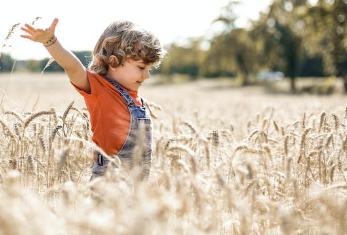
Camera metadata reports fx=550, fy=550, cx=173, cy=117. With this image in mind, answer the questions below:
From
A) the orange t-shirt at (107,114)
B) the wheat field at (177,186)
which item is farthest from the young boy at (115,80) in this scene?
the wheat field at (177,186)

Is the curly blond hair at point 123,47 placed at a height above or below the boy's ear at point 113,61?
above

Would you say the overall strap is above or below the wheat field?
above

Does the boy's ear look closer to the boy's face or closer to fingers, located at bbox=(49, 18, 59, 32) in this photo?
the boy's face

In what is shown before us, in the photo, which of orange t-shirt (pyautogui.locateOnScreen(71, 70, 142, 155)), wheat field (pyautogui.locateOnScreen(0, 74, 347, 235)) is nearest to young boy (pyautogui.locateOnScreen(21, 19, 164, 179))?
orange t-shirt (pyautogui.locateOnScreen(71, 70, 142, 155))

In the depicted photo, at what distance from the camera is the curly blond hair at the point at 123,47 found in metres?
3.70

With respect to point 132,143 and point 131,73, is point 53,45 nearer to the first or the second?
point 131,73

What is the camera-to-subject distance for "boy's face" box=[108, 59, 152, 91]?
3.73 meters

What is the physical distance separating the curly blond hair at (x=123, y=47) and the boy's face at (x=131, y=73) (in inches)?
1.3

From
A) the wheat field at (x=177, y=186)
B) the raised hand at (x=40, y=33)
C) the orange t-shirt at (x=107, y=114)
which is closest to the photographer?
the wheat field at (x=177, y=186)

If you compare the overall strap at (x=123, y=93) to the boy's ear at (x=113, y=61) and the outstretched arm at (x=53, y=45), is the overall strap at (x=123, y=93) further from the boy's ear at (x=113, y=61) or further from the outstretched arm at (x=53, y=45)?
the outstretched arm at (x=53, y=45)

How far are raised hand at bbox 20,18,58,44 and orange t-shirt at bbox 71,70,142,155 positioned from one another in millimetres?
392

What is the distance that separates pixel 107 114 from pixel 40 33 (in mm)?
664

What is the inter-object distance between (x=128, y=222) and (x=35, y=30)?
2.03 metres

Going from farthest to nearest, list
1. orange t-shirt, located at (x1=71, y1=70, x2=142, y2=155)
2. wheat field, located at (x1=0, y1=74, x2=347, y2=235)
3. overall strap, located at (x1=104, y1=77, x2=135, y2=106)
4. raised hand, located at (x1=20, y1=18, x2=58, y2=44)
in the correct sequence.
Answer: overall strap, located at (x1=104, y1=77, x2=135, y2=106) → orange t-shirt, located at (x1=71, y1=70, x2=142, y2=155) → raised hand, located at (x1=20, y1=18, x2=58, y2=44) → wheat field, located at (x1=0, y1=74, x2=347, y2=235)
